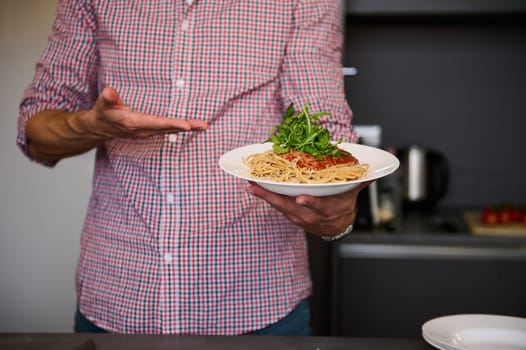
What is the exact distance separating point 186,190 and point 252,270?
0.21 meters

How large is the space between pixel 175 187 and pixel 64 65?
0.36 m

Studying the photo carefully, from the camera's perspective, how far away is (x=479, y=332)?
1093 millimetres

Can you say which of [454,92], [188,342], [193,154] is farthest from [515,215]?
[188,342]

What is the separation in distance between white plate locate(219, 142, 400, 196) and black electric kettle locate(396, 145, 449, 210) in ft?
4.84

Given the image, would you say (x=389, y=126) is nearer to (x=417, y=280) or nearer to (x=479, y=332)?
A: (x=417, y=280)

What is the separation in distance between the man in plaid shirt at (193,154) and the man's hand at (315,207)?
0.21 meters

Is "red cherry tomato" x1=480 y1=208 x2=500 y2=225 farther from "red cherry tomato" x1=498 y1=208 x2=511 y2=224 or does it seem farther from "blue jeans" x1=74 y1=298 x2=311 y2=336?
"blue jeans" x1=74 y1=298 x2=311 y2=336

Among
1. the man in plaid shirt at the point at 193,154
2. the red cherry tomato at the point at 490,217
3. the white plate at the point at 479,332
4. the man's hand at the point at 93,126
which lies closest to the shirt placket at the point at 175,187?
the man in plaid shirt at the point at 193,154

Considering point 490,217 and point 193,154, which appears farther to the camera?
point 490,217

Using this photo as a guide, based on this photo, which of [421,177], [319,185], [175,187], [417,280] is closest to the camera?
[319,185]

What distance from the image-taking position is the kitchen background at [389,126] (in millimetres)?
2225

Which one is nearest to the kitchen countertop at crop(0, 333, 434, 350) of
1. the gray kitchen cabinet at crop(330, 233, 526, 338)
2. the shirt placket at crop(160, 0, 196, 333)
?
the shirt placket at crop(160, 0, 196, 333)

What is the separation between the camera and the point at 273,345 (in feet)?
3.63

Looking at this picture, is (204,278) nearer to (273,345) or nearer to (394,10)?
(273,345)
